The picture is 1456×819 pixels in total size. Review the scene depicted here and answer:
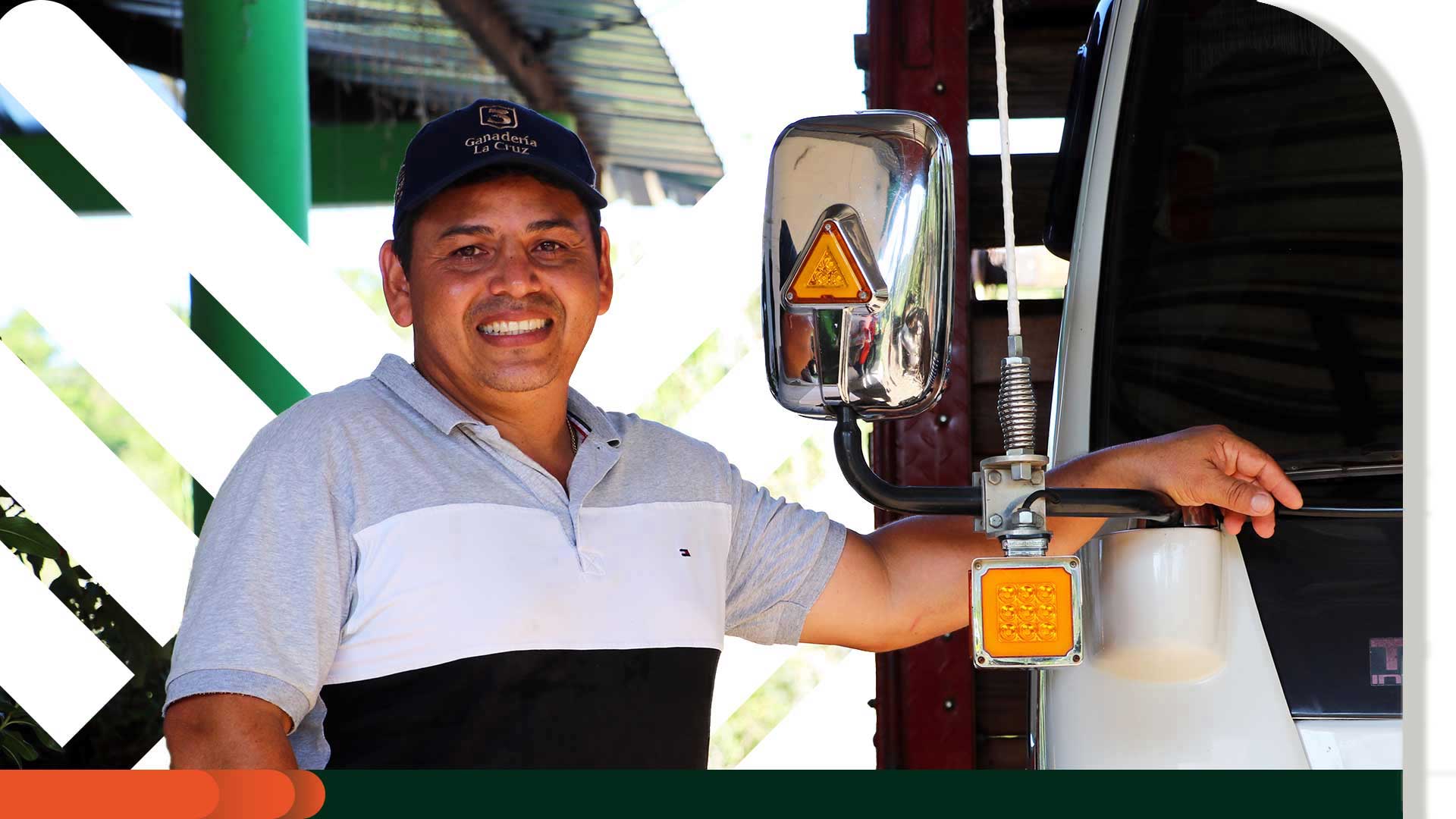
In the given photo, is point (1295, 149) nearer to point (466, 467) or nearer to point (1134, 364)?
point (1134, 364)

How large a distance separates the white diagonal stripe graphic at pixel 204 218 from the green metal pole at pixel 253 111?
0.15 feet

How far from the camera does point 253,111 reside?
452 centimetres

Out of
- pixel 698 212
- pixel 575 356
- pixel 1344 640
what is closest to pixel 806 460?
pixel 698 212

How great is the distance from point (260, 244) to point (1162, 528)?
3381 mm

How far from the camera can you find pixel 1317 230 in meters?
1.86

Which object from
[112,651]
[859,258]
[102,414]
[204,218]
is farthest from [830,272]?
[102,414]

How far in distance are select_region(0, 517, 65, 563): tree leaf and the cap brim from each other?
2.38m

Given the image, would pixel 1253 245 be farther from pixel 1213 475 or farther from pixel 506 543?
pixel 506 543

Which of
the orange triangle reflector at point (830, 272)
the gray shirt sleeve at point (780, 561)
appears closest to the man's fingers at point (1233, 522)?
the orange triangle reflector at point (830, 272)

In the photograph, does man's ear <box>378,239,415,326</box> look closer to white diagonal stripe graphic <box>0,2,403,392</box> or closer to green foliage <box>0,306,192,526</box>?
white diagonal stripe graphic <box>0,2,403,392</box>

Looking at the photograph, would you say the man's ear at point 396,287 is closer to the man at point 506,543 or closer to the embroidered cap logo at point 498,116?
the man at point 506,543

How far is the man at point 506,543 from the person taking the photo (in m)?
1.75

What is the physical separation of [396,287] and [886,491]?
1.05 m

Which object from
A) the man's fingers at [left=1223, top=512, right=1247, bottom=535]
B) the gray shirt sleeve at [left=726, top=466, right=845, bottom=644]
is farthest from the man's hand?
the gray shirt sleeve at [left=726, top=466, right=845, bottom=644]
